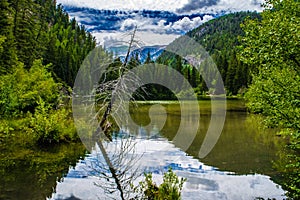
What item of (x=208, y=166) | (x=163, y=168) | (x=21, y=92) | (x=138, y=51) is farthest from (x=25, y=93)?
(x=208, y=166)

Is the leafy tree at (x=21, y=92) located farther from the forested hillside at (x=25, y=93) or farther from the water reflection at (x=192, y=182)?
the water reflection at (x=192, y=182)

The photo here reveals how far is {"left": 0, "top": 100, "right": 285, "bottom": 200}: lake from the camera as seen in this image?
10992 millimetres

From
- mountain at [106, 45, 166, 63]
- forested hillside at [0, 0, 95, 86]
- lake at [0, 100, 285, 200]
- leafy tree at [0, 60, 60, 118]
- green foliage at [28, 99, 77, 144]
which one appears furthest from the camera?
forested hillside at [0, 0, 95, 86]

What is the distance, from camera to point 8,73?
2478cm

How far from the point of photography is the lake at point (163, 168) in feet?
36.1

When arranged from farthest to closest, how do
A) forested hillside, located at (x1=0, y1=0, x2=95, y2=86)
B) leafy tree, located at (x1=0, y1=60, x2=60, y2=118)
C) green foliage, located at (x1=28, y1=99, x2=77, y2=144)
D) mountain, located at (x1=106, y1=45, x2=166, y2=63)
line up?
forested hillside, located at (x1=0, y1=0, x2=95, y2=86)
leafy tree, located at (x1=0, y1=60, x2=60, y2=118)
green foliage, located at (x1=28, y1=99, x2=77, y2=144)
mountain, located at (x1=106, y1=45, x2=166, y2=63)

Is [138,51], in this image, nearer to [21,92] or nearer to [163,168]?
[163,168]

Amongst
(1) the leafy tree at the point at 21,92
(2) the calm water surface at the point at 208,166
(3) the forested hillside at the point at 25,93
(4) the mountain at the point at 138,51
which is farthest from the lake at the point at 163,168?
(1) the leafy tree at the point at 21,92

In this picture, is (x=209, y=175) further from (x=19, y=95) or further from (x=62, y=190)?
(x=19, y=95)

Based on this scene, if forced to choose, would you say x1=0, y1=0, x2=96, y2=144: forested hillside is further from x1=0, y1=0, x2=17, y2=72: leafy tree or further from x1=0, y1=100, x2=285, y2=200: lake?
x1=0, y1=100, x2=285, y2=200: lake

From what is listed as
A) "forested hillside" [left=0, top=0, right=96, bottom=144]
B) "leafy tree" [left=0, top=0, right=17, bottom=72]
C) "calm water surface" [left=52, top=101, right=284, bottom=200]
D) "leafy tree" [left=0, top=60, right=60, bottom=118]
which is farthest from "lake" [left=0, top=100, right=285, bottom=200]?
"leafy tree" [left=0, top=0, right=17, bottom=72]

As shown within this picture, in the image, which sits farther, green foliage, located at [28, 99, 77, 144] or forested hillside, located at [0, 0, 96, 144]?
forested hillside, located at [0, 0, 96, 144]

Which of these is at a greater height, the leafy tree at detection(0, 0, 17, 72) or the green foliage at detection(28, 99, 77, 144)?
the leafy tree at detection(0, 0, 17, 72)

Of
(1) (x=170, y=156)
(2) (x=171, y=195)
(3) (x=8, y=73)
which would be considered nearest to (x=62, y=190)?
(2) (x=171, y=195)
